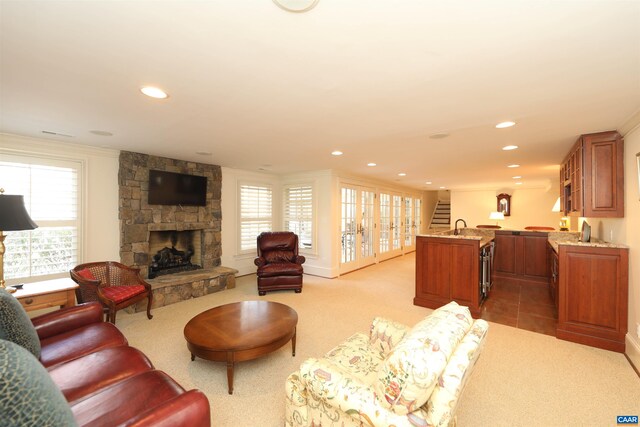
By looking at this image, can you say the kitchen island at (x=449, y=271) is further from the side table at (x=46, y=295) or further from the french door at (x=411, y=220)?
the french door at (x=411, y=220)

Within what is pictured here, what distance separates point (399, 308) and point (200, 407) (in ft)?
10.7

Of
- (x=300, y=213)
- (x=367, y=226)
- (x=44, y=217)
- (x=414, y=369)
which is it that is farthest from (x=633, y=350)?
(x=44, y=217)

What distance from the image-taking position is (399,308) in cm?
393

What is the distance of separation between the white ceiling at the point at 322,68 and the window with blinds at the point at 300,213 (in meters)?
2.97

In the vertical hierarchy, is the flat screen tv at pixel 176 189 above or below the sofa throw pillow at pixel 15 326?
above

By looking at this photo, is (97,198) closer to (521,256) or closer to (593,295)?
(593,295)

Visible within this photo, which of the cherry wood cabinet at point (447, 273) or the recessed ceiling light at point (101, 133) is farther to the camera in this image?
the cherry wood cabinet at point (447, 273)

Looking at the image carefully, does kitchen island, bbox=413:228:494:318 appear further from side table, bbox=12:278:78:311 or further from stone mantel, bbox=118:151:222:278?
side table, bbox=12:278:78:311

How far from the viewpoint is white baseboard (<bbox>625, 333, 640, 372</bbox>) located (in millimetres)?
2408

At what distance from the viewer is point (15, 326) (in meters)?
1.51

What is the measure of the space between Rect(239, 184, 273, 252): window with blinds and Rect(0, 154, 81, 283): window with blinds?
2.71m

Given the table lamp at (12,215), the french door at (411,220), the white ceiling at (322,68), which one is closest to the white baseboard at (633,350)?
the white ceiling at (322,68)

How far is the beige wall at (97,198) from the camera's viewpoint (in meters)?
3.72

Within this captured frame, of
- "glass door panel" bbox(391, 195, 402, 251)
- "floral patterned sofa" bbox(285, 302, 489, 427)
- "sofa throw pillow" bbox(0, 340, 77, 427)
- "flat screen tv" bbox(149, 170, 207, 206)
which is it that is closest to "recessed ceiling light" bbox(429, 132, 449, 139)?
"floral patterned sofa" bbox(285, 302, 489, 427)
